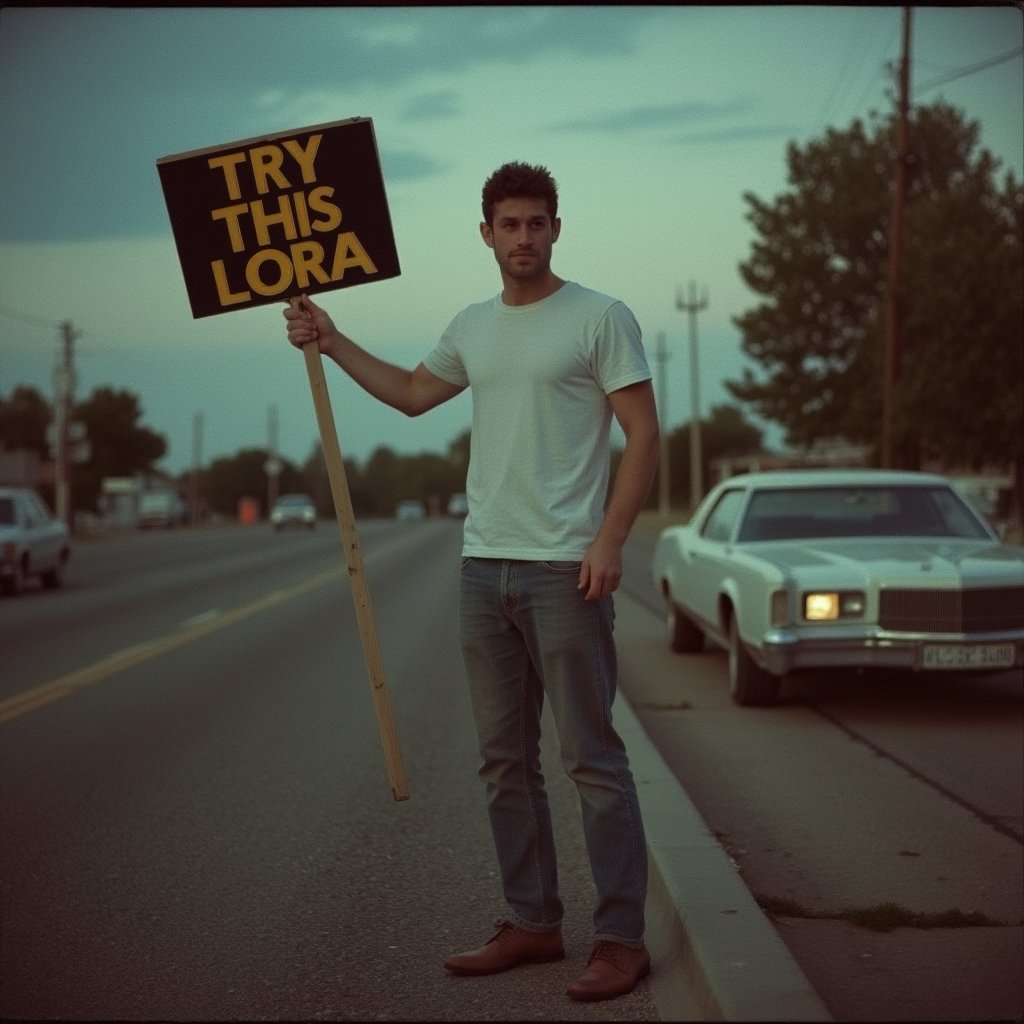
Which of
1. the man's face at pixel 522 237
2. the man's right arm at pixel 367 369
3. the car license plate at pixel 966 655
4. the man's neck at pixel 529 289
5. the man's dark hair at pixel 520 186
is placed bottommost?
the car license plate at pixel 966 655

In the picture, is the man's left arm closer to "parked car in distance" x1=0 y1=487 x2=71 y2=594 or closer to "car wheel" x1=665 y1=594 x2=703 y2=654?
"car wheel" x1=665 y1=594 x2=703 y2=654

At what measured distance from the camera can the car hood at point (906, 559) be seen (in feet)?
28.7

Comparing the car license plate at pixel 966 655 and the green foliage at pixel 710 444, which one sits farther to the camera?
the green foliage at pixel 710 444

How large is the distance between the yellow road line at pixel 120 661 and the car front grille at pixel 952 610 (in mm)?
5294

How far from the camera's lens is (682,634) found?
1235 cm

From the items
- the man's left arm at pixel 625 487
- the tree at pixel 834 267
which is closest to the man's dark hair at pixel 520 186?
the man's left arm at pixel 625 487

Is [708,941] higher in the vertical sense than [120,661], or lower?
higher

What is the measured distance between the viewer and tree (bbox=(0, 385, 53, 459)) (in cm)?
10300

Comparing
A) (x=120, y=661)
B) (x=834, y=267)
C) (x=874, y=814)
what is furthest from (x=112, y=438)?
(x=874, y=814)

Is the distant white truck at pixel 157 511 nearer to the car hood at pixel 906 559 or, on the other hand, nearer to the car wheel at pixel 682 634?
the car wheel at pixel 682 634

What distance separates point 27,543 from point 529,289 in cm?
1881

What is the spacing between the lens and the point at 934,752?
784cm

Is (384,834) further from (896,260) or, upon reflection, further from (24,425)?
(24,425)

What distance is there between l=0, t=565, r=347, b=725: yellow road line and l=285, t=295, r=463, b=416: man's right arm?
5.45 m
